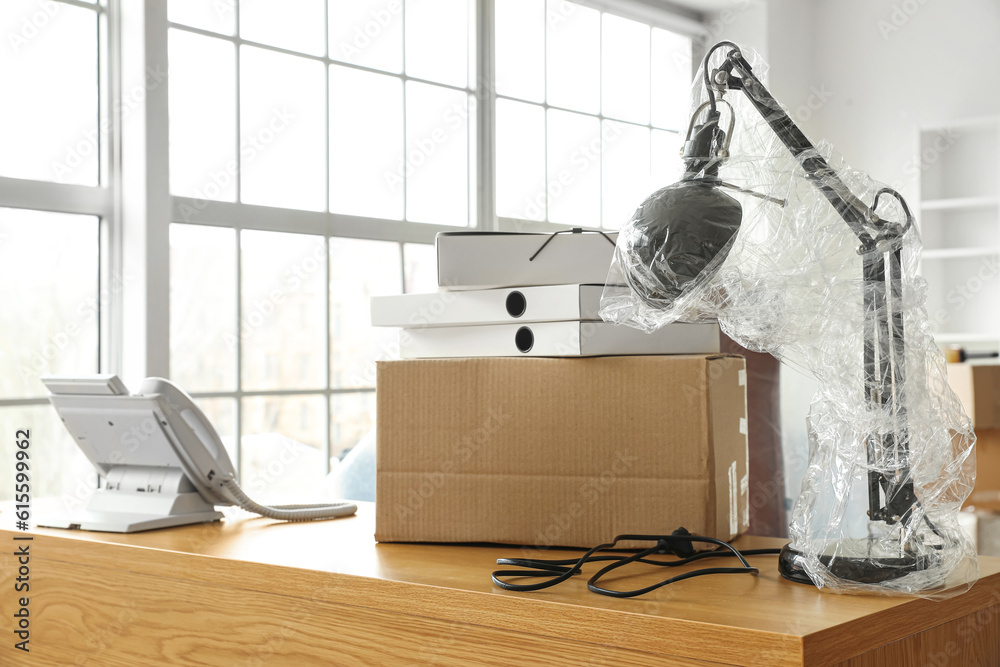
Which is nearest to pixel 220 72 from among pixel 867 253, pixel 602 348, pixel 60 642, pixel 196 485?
pixel 196 485

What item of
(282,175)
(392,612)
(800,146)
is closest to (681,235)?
(800,146)

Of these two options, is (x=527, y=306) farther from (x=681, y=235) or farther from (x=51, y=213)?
(x=51, y=213)

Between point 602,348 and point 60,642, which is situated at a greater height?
point 602,348

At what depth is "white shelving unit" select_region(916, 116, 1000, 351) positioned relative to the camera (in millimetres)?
4250

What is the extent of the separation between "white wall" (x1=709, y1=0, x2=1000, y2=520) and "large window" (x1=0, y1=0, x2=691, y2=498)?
3.84 ft

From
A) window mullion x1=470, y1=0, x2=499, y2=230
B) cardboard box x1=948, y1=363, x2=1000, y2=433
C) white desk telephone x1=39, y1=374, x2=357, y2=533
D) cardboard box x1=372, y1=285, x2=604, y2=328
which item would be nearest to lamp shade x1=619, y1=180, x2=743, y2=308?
cardboard box x1=372, y1=285, x2=604, y2=328

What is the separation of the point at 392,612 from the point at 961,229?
13.8ft

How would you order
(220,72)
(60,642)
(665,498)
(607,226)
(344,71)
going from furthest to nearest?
(607,226) < (344,71) < (220,72) < (60,642) < (665,498)

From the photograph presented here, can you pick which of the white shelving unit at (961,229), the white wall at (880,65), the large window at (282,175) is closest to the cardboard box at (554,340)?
the large window at (282,175)

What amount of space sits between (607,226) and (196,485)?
2906mm

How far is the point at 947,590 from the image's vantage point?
808 mm

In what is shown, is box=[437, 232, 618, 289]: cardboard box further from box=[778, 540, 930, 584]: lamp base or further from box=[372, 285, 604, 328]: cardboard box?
box=[778, 540, 930, 584]: lamp base

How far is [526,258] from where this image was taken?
42.8 inches

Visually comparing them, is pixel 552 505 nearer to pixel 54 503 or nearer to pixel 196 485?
pixel 196 485
